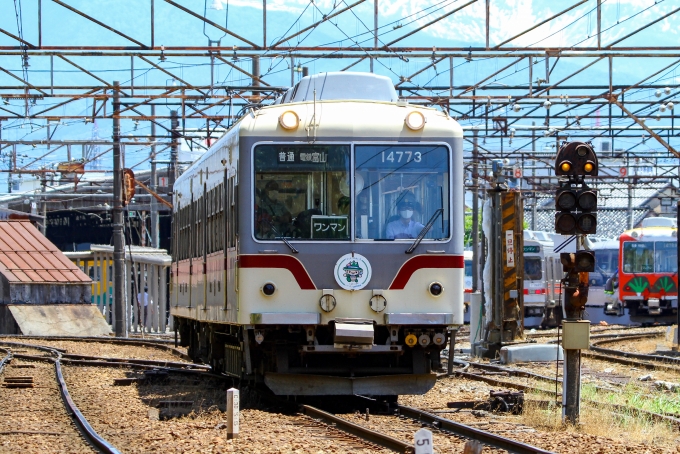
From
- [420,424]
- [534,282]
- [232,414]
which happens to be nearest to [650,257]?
[534,282]

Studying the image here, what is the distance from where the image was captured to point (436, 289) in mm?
11625

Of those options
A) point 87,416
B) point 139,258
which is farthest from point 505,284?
point 139,258

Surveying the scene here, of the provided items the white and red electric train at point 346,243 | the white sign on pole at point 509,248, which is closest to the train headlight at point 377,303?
the white and red electric train at point 346,243

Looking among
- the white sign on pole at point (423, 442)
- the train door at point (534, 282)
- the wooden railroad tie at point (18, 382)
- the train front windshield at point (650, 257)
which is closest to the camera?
the white sign on pole at point (423, 442)

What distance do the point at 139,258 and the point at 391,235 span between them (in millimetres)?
21903

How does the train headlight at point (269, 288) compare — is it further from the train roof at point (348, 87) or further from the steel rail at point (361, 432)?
the train roof at point (348, 87)

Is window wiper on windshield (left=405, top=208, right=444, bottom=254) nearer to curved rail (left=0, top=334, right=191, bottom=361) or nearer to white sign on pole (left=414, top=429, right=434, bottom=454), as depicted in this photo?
white sign on pole (left=414, top=429, right=434, bottom=454)

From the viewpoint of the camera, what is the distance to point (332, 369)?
11.9 m

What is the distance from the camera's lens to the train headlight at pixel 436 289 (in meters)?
11.6

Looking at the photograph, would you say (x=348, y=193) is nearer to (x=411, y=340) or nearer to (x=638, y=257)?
(x=411, y=340)

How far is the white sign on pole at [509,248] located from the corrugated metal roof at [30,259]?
16.1m

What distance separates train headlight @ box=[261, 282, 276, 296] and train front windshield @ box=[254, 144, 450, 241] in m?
0.48

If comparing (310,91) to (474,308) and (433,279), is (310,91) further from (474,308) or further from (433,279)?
(474,308)

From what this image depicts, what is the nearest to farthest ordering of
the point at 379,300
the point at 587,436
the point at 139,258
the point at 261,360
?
the point at 587,436
the point at 379,300
the point at 261,360
the point at 139,258
